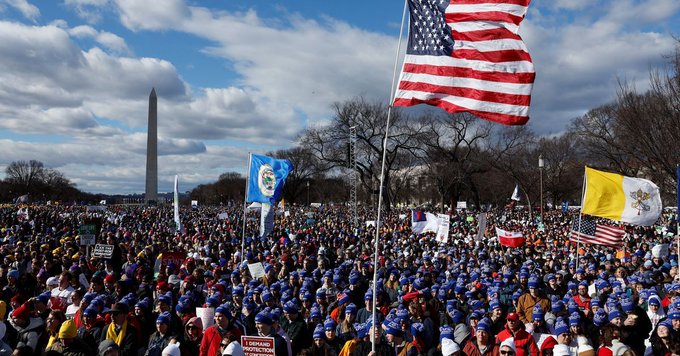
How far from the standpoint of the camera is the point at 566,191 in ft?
210

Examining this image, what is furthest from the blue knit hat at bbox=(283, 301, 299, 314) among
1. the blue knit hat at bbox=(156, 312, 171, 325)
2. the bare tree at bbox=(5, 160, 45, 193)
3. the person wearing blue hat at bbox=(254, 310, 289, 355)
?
the bare tree at bbox=(5, 160, 45, 193)

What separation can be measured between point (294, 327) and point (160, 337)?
5.44ft

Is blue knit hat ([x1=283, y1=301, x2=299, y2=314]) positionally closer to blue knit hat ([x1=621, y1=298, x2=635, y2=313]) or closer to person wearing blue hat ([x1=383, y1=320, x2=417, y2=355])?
person wearing blue hat ([x1=383, y1=320, x2=417, y2=355])

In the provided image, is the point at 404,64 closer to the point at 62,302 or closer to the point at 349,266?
the point at 62,302

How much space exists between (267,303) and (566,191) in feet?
201

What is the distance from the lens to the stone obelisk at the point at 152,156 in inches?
2322

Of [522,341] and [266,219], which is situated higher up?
[266,219]

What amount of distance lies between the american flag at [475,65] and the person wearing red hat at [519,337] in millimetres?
2234

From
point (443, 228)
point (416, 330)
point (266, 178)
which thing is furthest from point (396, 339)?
point (443, 228)

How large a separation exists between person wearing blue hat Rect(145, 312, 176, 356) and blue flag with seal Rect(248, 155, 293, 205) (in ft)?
29.4

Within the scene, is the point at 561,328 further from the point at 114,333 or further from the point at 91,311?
the point at 91,311

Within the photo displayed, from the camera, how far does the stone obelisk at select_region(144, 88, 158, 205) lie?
194 feet

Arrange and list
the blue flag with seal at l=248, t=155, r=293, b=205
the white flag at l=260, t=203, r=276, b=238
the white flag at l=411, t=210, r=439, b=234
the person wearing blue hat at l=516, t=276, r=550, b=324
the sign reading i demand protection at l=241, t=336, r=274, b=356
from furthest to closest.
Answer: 1. the white flag at l=411, t=210, r=439, b=234
2. the white flag at l=260, t=203, r=276, b=238
3. the blue flag with seal at l=248, t=155, r=293, b=205
4. the person wearing blue hat at l=516, t=276, r=550, b=324
5. the sign reading i demand protection at l=241, t=336, r=274, b=356

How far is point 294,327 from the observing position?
7.41 metres
